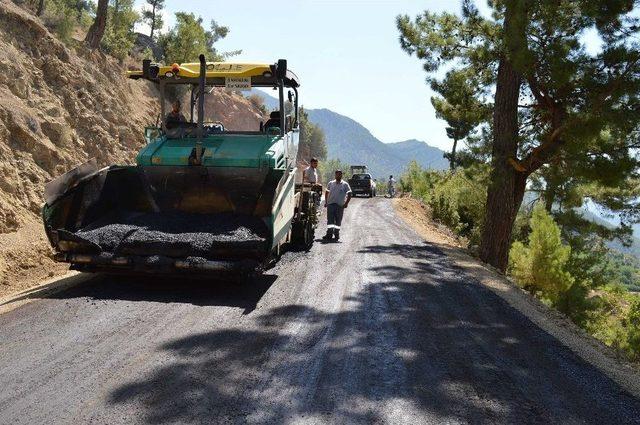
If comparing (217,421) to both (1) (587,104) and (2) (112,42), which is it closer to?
(1) (587,104)

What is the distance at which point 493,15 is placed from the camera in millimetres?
13156

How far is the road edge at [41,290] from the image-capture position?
5969 millimetres

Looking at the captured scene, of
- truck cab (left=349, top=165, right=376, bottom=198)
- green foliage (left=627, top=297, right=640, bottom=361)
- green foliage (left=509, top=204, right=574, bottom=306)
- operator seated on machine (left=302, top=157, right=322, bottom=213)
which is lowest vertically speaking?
green foliage (left=627, top=297, right=640, bottom=361)

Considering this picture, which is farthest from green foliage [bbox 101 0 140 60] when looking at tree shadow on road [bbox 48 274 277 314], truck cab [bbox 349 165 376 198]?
tree shadow on road [bbox 48 274 277 314]

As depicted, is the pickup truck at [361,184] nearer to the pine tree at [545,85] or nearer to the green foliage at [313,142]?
the pine tree at [545,85]

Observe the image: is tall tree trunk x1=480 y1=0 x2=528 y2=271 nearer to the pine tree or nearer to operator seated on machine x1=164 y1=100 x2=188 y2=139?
the pine tree

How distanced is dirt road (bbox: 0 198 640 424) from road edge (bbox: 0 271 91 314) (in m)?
0.22

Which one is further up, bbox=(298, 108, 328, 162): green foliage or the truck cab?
bbox=(298, 108, 328, 162): green foliage

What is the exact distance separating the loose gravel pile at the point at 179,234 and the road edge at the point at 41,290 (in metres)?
0.72

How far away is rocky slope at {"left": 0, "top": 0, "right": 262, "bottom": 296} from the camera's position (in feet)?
29.6

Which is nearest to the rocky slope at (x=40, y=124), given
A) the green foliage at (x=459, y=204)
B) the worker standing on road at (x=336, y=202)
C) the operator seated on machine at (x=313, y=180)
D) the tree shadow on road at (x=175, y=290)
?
the tree shadow on road at (x=175, y=290)

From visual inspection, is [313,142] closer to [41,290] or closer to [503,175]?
[503,175]

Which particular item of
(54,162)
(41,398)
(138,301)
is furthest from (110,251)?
(54,162)

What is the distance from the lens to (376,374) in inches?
168
